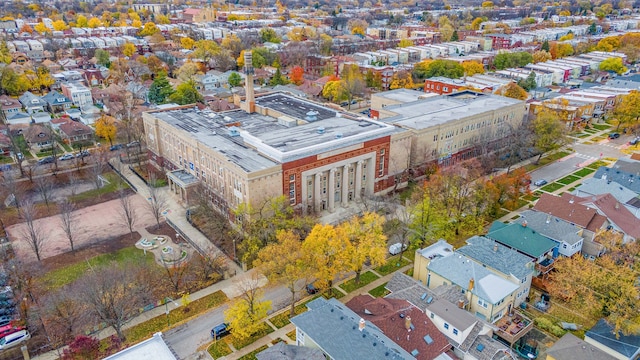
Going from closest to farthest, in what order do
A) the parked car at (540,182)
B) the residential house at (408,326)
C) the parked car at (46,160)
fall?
the residential house at (408,326) < the parked car at (540,182) < the parked car at (46,160)

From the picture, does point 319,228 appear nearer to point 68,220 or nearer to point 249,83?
point 68,220

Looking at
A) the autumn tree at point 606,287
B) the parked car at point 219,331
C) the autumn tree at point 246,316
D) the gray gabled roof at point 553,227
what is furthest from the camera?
the gray gabled roof at point 553,227

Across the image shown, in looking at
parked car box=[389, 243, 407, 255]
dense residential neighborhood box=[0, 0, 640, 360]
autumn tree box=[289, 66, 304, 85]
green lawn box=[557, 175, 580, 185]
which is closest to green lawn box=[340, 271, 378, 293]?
dense residential neighborhood box=[0, 0, 640, 360]

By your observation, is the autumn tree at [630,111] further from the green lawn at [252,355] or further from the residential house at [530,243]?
the green lawn at [252,355]

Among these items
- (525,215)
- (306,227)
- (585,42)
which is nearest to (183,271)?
(306,227)

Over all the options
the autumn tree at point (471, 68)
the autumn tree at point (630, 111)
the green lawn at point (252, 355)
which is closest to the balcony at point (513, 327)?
the green lawn at point (252, 355)

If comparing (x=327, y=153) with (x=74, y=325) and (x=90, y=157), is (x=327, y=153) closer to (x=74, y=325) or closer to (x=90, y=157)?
(x=74, y=325)
